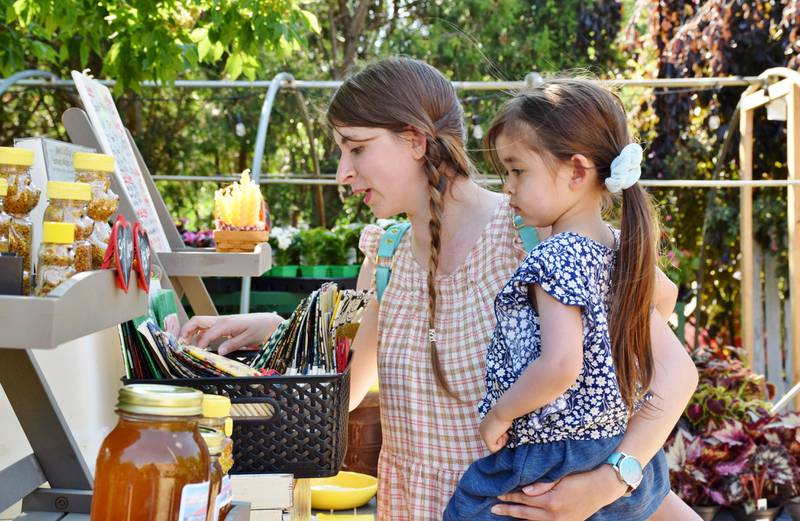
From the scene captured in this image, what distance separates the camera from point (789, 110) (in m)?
5.55

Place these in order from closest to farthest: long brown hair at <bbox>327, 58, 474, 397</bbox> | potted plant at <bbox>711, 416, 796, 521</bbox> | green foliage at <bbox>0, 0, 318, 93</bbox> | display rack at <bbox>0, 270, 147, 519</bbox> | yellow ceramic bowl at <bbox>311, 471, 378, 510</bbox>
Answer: display rack at <bbox>0, 270, 147, 519</bbox> < long brown hair at <bbox>327, 58, 474, 397</bbox> < yellow ceramic bowl at <bbox>311, 471, 378, 510</bbox> < potted plant at <bbox>711, 416, 796, 521</bbox> < green foliage at <bbox>0, 0, 318, 93</bbox>

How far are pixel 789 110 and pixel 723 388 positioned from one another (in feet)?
6.29

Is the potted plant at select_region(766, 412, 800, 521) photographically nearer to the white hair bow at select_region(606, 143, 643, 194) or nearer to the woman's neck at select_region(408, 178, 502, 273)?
the woman's neck at select_region(408, 178, 502, 273)

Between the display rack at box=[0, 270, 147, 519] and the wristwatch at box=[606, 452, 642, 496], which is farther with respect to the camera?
the wristwatch at box=[606, 452, 642, 496]

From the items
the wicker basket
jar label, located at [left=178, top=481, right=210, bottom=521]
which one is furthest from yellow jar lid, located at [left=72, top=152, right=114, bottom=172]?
the wicker basket

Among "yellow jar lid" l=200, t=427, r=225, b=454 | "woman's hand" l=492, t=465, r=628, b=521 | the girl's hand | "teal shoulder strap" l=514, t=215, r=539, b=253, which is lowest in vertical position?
"woman's hand" l=492, t=465, r=628, b=521

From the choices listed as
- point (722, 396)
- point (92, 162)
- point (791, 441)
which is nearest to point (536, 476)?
point (92, 162)

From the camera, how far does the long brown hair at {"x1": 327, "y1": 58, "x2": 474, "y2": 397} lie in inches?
81.1

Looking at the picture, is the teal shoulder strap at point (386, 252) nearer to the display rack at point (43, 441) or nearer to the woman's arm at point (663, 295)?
the woman's arm at point (663, 295)

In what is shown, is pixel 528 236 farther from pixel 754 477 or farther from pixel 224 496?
pixel 754 477

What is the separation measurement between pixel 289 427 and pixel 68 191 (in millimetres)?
659

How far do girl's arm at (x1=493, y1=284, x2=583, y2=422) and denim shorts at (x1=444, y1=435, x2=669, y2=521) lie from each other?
0.11 m

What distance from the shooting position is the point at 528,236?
2.02 metres

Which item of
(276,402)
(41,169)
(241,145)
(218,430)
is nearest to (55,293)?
(218,430)
